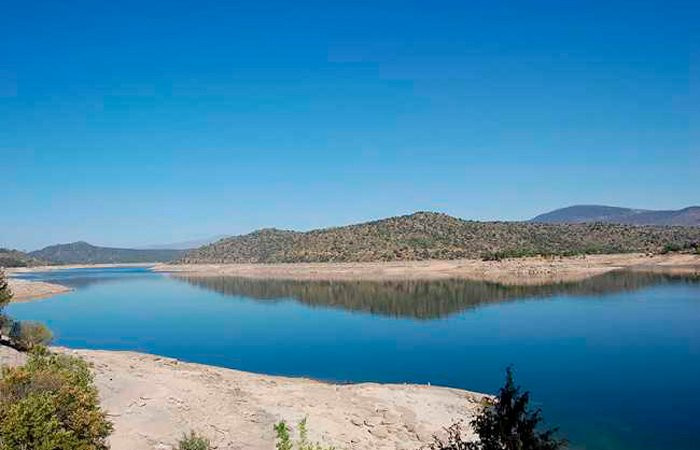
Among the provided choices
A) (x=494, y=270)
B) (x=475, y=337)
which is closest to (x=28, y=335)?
(x=475, y=337)

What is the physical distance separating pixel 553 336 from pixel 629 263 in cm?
7249

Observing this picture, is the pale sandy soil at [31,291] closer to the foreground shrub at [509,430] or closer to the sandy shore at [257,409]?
the sandy shore at [257,409]

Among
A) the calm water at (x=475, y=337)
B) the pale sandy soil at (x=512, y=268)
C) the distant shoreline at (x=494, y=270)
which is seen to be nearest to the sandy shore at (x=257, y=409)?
the calm water at (x=475, y=337)

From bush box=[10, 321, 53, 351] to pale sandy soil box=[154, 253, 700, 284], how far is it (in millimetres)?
68053

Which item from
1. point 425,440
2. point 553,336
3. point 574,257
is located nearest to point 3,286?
point 425,440

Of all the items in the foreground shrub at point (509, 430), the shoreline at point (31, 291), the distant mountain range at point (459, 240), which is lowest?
the shoreline at point (31, 291)

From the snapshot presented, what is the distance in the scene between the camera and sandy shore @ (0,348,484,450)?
61.7ft

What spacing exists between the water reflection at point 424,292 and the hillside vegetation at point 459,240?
27.1 meters

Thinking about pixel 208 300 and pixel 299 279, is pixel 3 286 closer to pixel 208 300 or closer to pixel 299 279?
pixel 208 300

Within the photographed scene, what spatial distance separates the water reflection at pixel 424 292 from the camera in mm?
62634

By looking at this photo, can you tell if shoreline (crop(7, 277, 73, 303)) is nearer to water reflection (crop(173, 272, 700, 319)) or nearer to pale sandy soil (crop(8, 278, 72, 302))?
pale sandy soil (crop(8, 278, 72, 302))

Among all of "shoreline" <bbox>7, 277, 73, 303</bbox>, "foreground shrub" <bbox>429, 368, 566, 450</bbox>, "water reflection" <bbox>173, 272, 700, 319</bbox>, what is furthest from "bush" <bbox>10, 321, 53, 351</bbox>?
"shoreline" <bbox>7, 277, 73, 303</bbox>

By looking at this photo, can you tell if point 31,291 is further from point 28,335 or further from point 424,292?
point 28,335

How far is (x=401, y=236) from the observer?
13800 centimetres
